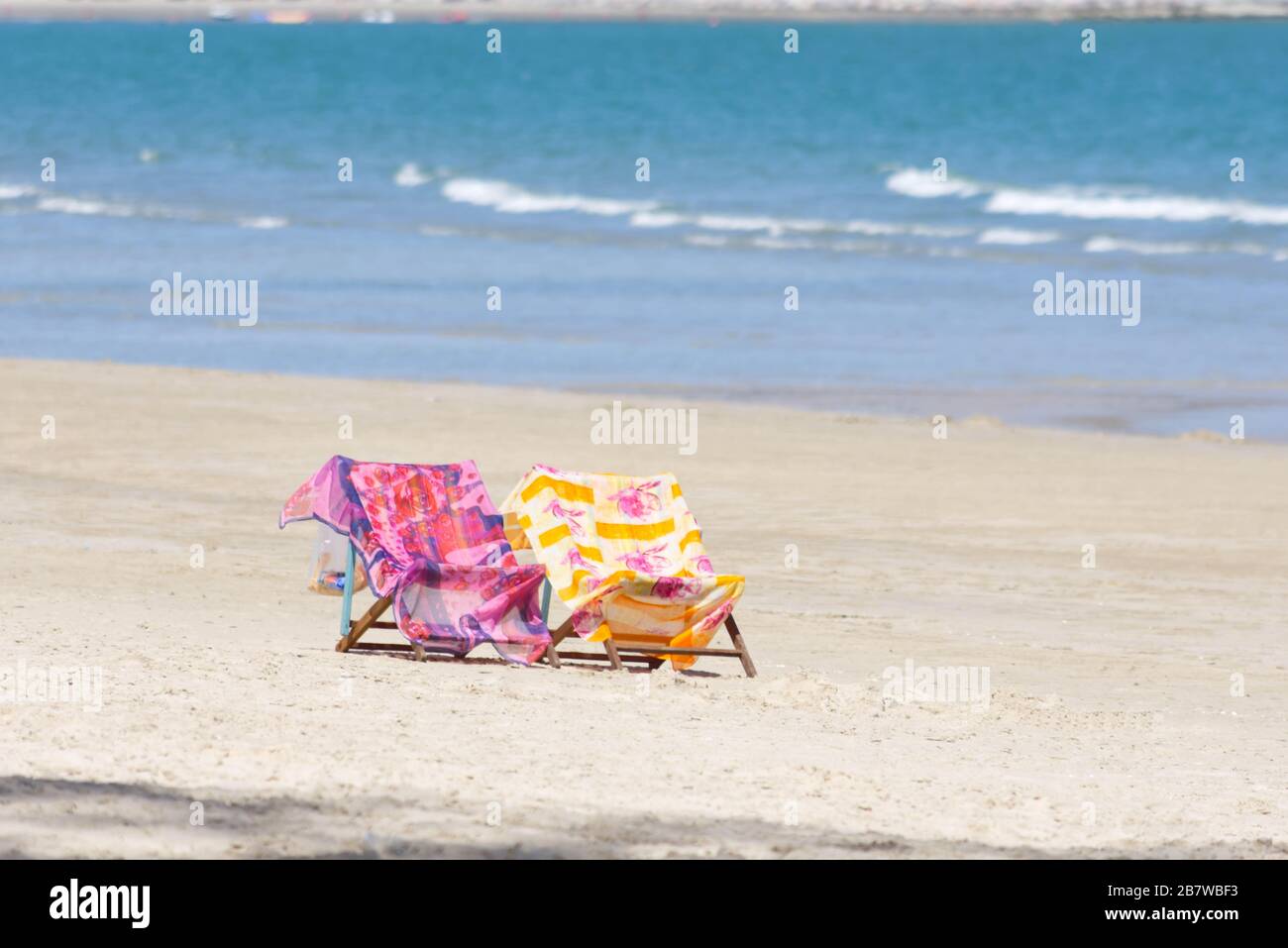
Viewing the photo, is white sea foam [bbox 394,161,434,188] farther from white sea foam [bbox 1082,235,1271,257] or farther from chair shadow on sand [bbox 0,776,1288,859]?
chair shadow on sand [bbox 0,776,1288,859]

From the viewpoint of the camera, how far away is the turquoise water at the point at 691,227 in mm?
21016

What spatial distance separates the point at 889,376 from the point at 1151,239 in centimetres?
1431

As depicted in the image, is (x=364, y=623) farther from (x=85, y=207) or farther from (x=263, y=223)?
(x=85, y=207)

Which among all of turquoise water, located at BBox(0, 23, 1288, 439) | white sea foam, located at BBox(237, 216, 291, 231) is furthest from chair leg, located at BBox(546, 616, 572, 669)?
white sea foam, located at BBox(237, 216, 291, 231)

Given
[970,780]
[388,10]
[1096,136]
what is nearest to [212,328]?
[970,780]

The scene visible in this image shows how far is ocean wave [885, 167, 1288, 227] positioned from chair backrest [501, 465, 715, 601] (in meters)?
26.1

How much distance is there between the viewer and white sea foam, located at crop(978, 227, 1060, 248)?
107 ft

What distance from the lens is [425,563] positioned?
9.63 meters

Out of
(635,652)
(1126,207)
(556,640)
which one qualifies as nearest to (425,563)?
(556,640)

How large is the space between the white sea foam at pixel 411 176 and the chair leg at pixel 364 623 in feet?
109

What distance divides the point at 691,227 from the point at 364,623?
2513 centimetres

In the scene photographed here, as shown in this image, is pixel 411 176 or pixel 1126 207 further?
pixel 411 176

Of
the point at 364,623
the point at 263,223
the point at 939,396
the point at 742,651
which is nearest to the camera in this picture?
the point at 364,623
